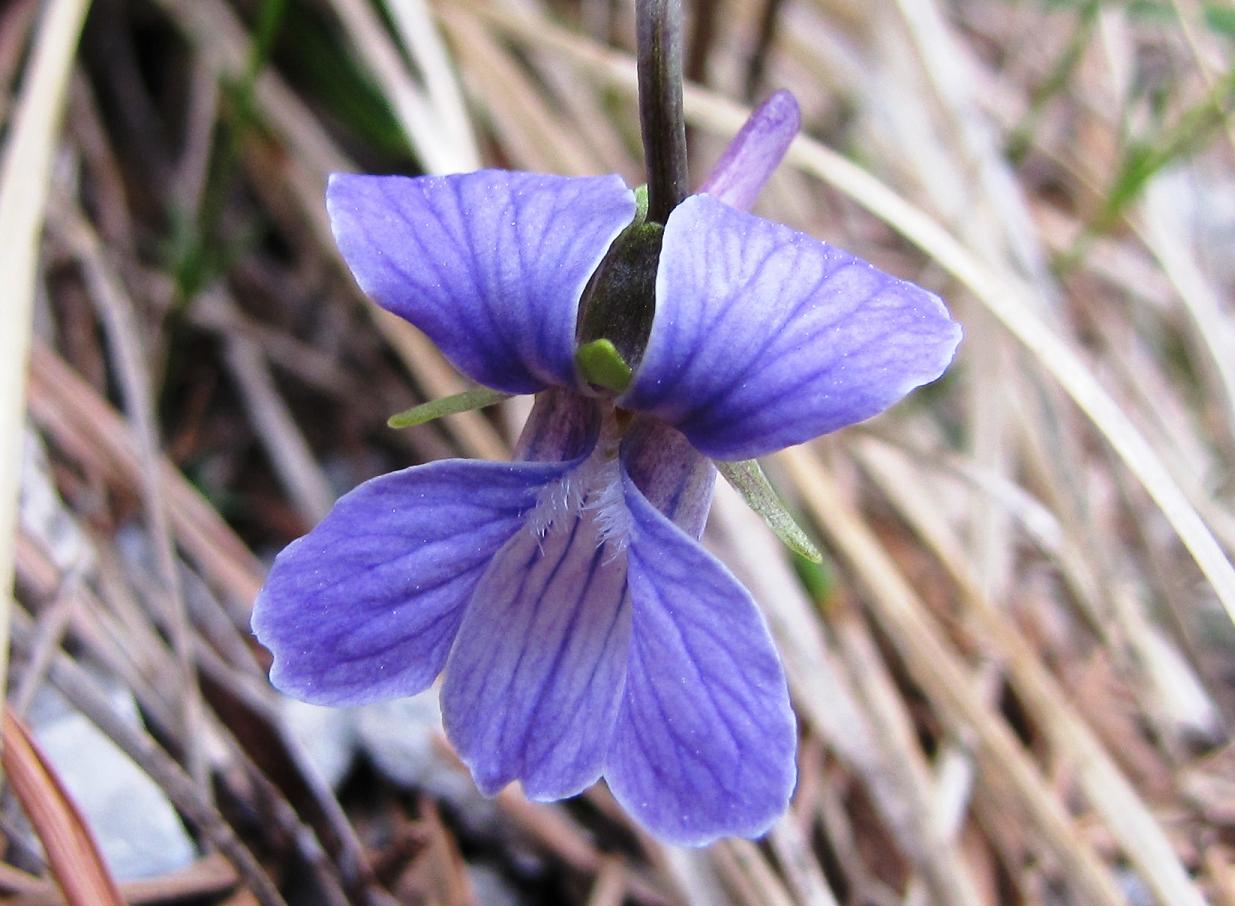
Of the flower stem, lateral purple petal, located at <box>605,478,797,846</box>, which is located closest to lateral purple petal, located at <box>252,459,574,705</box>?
lateral purple petal, located at <box>605,478,797,846</box>

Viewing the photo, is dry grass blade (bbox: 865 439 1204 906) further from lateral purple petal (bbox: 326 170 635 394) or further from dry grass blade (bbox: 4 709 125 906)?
dry grass blade (bbox: 4 709 125 906)

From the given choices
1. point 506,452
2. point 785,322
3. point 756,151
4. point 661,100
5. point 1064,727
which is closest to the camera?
point 785,322

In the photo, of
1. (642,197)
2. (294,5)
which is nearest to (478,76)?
(294,5)

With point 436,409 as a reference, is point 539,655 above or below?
below

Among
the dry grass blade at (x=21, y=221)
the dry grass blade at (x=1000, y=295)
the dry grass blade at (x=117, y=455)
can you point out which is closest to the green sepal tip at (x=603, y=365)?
the dry grass blade at (x=21, y=221)

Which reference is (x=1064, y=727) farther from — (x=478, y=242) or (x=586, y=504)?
(x=478, y=242)

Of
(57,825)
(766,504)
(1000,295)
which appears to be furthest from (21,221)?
(1000,295)
